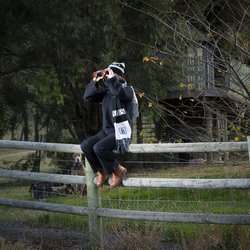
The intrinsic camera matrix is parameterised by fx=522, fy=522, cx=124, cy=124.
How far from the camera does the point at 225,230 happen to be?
587 centimetres

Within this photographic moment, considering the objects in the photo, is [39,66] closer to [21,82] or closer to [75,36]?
[75,36]

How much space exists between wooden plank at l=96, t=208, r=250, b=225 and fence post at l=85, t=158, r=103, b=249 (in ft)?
0.25

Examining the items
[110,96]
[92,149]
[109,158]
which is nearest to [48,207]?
[92,149]

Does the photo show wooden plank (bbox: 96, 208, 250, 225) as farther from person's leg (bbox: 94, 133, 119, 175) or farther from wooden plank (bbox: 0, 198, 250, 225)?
person's leg (bbox: 94, 133, 119, 175)

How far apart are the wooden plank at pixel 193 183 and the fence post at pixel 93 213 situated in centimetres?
43

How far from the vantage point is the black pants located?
5398 mm

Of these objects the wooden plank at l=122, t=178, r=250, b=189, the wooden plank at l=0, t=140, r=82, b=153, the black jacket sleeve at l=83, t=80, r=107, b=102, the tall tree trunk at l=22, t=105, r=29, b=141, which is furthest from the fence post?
the tall tree trunk at l=22, t=105, r=29, b=141

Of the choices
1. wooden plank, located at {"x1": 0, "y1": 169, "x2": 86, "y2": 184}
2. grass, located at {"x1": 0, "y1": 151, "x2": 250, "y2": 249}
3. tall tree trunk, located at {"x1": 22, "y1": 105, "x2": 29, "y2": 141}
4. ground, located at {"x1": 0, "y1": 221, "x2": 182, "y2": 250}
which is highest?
tall tree trunk, located at {"x1": 22, "y1": 105, "x2": 29, "y2": 141}

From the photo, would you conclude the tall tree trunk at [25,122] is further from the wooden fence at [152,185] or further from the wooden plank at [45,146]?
the wooden fence at [152,185]

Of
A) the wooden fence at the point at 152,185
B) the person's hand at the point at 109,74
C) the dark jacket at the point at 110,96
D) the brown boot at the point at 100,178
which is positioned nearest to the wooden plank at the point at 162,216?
the wooden fence at the point at 152,185

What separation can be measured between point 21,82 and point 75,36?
9.53m

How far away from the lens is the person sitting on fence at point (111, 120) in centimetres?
529

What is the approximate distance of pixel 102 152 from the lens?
5441 mm

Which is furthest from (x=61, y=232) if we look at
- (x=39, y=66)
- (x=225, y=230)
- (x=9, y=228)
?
(x=39, y=66)
